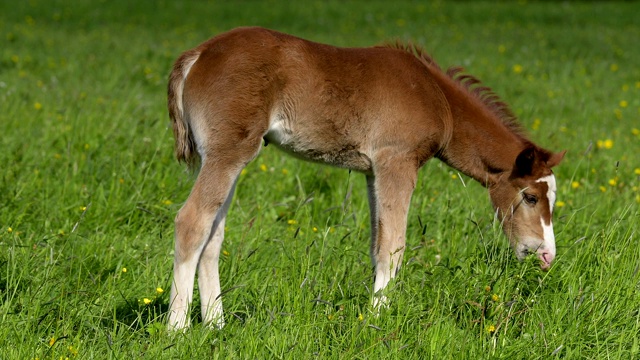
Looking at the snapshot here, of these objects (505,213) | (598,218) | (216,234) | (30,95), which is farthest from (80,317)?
(30,95)

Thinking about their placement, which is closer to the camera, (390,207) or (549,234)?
(390,207)

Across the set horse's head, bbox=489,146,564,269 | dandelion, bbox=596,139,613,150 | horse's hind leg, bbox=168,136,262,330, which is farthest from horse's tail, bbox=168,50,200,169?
dandelion, bbox=596,139,613,150

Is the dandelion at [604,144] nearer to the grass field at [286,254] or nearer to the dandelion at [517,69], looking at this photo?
the grass field at [286,254]

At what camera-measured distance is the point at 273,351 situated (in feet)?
11.1

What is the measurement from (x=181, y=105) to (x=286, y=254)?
868 mm

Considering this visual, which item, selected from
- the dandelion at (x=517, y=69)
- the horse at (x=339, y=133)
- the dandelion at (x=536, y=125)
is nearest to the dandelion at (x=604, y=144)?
the dandelion at (x=536, y=125)

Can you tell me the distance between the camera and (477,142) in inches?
183

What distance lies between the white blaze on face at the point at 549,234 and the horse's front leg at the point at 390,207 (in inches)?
29.5

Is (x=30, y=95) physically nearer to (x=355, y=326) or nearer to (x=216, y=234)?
(x=216, y=234)

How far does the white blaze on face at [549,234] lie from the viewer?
4.39 m

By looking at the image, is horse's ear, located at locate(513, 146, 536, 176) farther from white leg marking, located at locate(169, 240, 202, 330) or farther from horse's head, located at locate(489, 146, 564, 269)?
white leg marking, located at locate(169, 240, 202, 330)

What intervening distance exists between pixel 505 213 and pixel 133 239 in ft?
6.63

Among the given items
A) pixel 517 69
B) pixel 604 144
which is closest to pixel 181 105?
pixel 604 144

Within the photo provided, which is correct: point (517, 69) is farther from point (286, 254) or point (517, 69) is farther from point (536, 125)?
point (286, 254)
